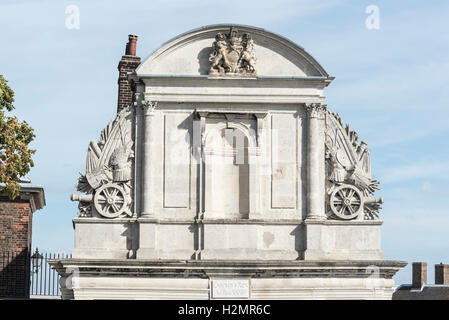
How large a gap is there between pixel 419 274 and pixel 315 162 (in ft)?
72.0

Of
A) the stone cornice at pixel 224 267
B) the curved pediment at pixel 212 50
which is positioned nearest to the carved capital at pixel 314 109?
the curved pediment at pixel 212 50

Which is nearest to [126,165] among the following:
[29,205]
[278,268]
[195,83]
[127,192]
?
[127,192]

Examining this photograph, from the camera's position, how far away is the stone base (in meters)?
24.4

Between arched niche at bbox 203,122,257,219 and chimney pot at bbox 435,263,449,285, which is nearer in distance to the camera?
arched niche at bbox 203,122,257,219

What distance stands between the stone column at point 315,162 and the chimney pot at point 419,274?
21.3m

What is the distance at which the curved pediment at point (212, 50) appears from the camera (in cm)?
2566

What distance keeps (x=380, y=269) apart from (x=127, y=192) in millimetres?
6576

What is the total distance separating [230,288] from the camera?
24562 mm

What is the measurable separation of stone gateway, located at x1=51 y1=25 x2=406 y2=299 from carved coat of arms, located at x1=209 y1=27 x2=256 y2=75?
30 mm

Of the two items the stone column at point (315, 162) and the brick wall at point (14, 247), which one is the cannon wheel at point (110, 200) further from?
the brick wall at point (14, 247)

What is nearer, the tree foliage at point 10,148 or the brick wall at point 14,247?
the tree foliage at point 10,148

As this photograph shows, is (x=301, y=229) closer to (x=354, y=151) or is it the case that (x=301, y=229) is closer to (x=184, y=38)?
(x=354, y=151)

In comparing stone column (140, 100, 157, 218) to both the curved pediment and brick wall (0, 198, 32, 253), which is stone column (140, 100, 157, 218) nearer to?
the curved pediment

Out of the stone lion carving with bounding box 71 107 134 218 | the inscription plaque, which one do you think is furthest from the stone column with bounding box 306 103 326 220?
the stone lion carving with bounding box 71 107 134 218
